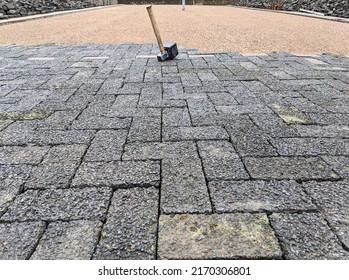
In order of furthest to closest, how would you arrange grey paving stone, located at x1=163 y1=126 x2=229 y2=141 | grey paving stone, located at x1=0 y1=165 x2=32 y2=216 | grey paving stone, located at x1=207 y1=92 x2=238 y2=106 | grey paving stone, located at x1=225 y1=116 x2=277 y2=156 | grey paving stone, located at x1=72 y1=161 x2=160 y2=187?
grey paving stone, located at x1=207 y1=92 x2=238 y2=106 < grey paving stone, located at x1=163 y1=126 x2=229 y2=141 < grey paving stone, located at x1=225 y1=116 x2=277 y2=156 < grey paving stone, located at x1=72 y1=161 x2=160 y2=187 < grey paving stone, located at x1=0 y1=165 x2=32 y2=216

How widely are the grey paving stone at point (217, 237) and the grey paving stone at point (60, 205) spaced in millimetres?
316

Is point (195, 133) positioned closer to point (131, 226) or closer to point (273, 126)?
point (273, 126)

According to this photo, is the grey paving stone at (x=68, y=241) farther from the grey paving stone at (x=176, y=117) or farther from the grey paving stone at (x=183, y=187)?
the grey paving stone at (x=176, y=117)

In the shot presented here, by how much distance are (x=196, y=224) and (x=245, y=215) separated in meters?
0.23

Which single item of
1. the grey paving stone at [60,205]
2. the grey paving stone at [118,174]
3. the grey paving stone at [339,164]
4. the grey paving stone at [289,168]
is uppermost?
the grey paving stone at [118,174]

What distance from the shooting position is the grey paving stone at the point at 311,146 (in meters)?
1.79

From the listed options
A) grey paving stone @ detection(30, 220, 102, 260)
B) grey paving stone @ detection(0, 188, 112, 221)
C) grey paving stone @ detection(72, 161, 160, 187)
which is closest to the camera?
grey paving stone @ detection(30, 220, 102, 260)

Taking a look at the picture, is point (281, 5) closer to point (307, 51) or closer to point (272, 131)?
point (307, 51)

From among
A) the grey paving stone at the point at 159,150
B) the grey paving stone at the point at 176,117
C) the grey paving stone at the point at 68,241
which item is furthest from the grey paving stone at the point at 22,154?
the grey paving stone at the point at 176,117

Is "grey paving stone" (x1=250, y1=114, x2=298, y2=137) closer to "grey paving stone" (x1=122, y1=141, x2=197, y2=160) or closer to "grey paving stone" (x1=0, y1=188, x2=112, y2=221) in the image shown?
"grey paving stone" (x1=122, y1=141, x2=197, y2=160)

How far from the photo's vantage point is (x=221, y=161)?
1.68 metres

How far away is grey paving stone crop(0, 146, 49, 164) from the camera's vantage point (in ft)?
5.57

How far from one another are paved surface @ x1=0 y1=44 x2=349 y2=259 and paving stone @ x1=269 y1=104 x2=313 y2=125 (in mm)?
17

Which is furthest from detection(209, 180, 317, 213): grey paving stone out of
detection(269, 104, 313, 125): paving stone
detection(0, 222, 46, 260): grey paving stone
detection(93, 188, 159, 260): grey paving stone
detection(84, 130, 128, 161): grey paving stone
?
detection(269, 104, 313, 125): paving stone
